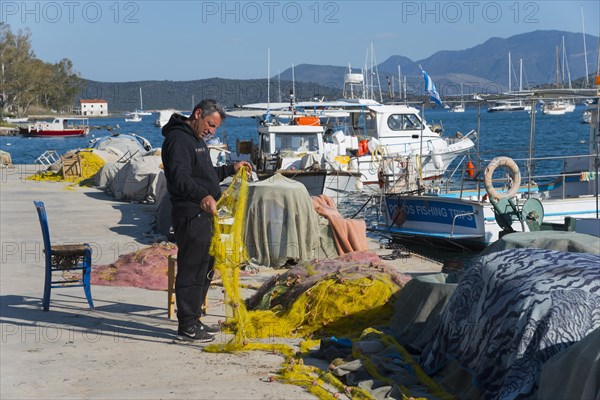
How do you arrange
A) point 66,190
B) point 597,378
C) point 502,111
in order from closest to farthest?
point 597,378, point 66,190, point 502,111

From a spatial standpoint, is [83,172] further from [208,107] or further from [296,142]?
[208,107]

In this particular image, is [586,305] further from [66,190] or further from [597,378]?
[66,190]

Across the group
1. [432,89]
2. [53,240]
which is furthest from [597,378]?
[432,89]

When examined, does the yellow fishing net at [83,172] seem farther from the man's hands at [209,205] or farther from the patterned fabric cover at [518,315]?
the patterned fabric cover at [518,315]

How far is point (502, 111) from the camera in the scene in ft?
600

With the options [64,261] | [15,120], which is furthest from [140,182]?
[15,120]

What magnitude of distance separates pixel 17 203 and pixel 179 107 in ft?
571

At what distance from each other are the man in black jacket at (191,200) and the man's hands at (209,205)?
0.08 ft

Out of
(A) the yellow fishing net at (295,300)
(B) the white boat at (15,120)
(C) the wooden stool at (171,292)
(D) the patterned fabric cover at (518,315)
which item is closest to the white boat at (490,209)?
(A) the yellow fishing net at (295,300)

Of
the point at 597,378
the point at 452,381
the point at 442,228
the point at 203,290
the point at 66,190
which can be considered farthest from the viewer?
the point at 66,190

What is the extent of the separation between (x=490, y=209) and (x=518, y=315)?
11.5 meters

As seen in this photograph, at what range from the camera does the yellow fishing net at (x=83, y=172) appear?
2789 cm

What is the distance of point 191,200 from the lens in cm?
714

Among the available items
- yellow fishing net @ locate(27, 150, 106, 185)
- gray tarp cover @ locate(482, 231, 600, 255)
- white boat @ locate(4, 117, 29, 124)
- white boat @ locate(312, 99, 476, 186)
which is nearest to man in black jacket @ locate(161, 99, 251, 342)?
gray tarp cover @ locate(482, 231, 600, 255)
